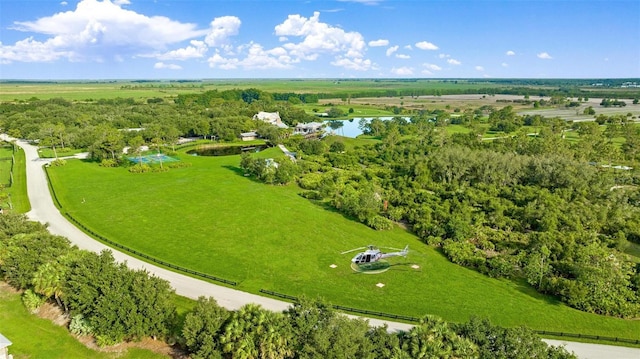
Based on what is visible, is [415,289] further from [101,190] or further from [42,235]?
[101,190]

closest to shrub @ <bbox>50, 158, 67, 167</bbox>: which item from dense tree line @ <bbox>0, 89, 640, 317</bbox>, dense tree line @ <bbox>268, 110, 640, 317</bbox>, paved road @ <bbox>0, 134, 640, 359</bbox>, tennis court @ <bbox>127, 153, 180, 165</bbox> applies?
dense tree line @ <bbox>0, 89, 640, 317</bbox>

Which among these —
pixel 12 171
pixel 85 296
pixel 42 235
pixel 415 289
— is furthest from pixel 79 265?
pixel 12 171

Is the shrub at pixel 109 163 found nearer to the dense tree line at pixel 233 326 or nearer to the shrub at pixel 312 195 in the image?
the shrub at pixel 312 195

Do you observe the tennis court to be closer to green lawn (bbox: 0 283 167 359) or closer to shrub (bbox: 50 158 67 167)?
shrub (bbox: 50 158 67 167)

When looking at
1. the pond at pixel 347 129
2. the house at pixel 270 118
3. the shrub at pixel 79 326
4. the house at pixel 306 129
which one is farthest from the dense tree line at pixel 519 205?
the house at pixel 270 118

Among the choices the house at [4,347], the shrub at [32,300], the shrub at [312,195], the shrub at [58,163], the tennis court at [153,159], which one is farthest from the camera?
the tennis court at [153,159]

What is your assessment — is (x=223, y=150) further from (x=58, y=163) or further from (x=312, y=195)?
(x=312, y=195)

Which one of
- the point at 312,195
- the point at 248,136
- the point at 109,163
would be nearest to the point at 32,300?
the point at 312,195
